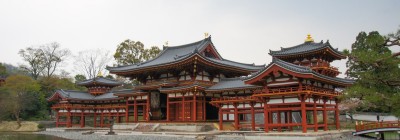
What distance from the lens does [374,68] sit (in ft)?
50.7

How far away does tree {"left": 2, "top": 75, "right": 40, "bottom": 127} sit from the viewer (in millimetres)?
48344

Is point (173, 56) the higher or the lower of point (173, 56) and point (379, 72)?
the higher

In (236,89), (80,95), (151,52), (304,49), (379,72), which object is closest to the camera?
(379,72)

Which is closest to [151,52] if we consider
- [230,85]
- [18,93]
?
[18,93]

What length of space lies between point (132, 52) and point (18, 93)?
19699mm

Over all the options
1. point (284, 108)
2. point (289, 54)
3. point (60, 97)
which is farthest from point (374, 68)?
point (60, 97)

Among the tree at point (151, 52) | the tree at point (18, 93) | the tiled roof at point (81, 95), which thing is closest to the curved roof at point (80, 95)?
the tiled roof at point (81, 95)

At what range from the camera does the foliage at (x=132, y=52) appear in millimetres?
62500

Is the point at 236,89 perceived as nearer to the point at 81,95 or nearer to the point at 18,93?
the point at 81,95

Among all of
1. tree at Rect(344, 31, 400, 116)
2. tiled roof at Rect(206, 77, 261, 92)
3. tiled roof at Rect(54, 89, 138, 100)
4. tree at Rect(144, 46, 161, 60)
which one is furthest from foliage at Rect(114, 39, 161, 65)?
tree at Rect(344, 31, 400, 116)

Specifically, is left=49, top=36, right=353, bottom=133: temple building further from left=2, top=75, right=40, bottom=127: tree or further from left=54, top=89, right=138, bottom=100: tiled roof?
left=2, top=75, right=40, bottom=127: tree

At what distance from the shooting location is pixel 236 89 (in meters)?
30.1

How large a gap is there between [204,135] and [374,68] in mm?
14578

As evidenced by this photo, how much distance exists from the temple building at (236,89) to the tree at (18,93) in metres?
13.9
